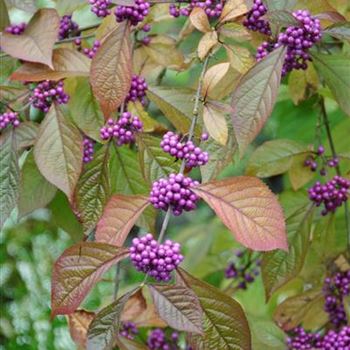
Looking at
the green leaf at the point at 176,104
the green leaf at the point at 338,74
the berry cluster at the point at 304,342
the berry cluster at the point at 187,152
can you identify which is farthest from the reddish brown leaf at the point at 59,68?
the berry cluster at the point at 304,342

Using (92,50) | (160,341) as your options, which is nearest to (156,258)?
(92,50)

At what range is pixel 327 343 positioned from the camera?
1.36 metres

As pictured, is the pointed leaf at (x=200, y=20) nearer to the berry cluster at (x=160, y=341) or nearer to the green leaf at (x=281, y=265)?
the green leaf at (x=281, y=265)

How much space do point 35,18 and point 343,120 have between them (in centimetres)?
92

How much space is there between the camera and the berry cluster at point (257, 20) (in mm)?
1212

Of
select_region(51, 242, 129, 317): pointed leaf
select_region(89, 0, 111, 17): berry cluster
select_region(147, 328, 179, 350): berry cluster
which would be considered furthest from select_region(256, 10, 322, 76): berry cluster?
select_region(147, 328, 179, 350): berry cluster

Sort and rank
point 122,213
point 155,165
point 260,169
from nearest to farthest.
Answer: point 122,213
point 155,165
point 260,169

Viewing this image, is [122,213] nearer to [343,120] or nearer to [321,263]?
[321,263]

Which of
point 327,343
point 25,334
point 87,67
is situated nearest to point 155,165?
point 87,67

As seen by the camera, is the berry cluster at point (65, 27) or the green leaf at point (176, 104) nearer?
the green leaf at point (176, 104)

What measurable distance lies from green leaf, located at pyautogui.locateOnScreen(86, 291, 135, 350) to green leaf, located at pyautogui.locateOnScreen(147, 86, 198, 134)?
326mm

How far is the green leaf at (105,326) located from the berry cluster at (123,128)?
277 mm

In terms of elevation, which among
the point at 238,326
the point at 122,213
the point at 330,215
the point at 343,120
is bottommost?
the point at 343,120

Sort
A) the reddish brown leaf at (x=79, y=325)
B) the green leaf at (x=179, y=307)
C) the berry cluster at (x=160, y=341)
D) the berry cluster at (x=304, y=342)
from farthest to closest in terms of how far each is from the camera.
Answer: the berry cluster at (x=160, y=341) < the berry cluster at (x=304, y=342) < the reddish brown leaf at (x=79, y=325) < the green leaf at (x=179, y=307)
